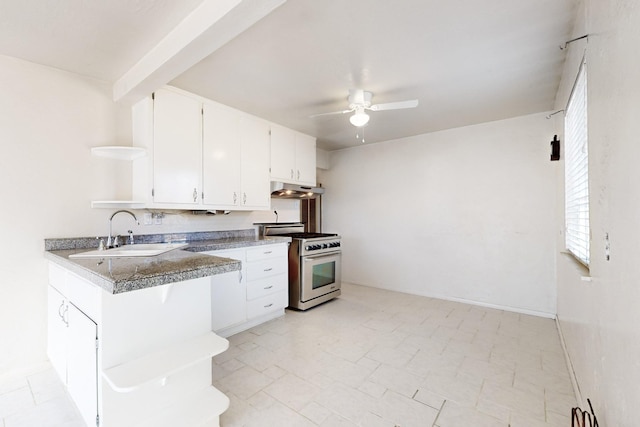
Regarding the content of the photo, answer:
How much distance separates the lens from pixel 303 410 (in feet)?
5.82

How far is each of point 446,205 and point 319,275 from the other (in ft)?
6.82

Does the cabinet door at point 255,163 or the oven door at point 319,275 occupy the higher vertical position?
the cabinet door at point 255,163

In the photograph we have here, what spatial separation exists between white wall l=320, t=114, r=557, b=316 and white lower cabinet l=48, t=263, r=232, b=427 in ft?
11.4

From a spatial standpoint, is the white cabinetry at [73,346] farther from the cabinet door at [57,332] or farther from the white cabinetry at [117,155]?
the white cabinetry at [117,155]

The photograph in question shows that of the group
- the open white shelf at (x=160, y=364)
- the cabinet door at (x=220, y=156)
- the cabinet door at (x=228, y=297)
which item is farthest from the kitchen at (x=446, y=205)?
the open white shelf at (x=160, y=364)

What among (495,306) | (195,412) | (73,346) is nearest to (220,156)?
(73,346)

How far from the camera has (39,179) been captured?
223 cm

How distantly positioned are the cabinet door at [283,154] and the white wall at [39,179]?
1.71 meters

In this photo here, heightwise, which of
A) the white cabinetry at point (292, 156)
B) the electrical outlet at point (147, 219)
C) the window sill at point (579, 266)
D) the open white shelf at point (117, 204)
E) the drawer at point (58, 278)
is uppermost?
the white cabinetry at point (292, 156)

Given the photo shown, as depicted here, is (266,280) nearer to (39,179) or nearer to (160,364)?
(160,364)

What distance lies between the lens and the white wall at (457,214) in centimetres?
342

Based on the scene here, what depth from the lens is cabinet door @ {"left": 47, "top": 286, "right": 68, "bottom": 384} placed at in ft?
5.88

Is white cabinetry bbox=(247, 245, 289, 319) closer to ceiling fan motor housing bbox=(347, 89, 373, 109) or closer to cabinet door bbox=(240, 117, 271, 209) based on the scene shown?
cabinet door bbox=(240, 117, 271, 209)

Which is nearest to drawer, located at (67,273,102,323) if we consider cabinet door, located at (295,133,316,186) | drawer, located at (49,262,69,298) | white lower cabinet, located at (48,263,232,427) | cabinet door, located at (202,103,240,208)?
white lower cabinet, located at (48,263,232,427)
